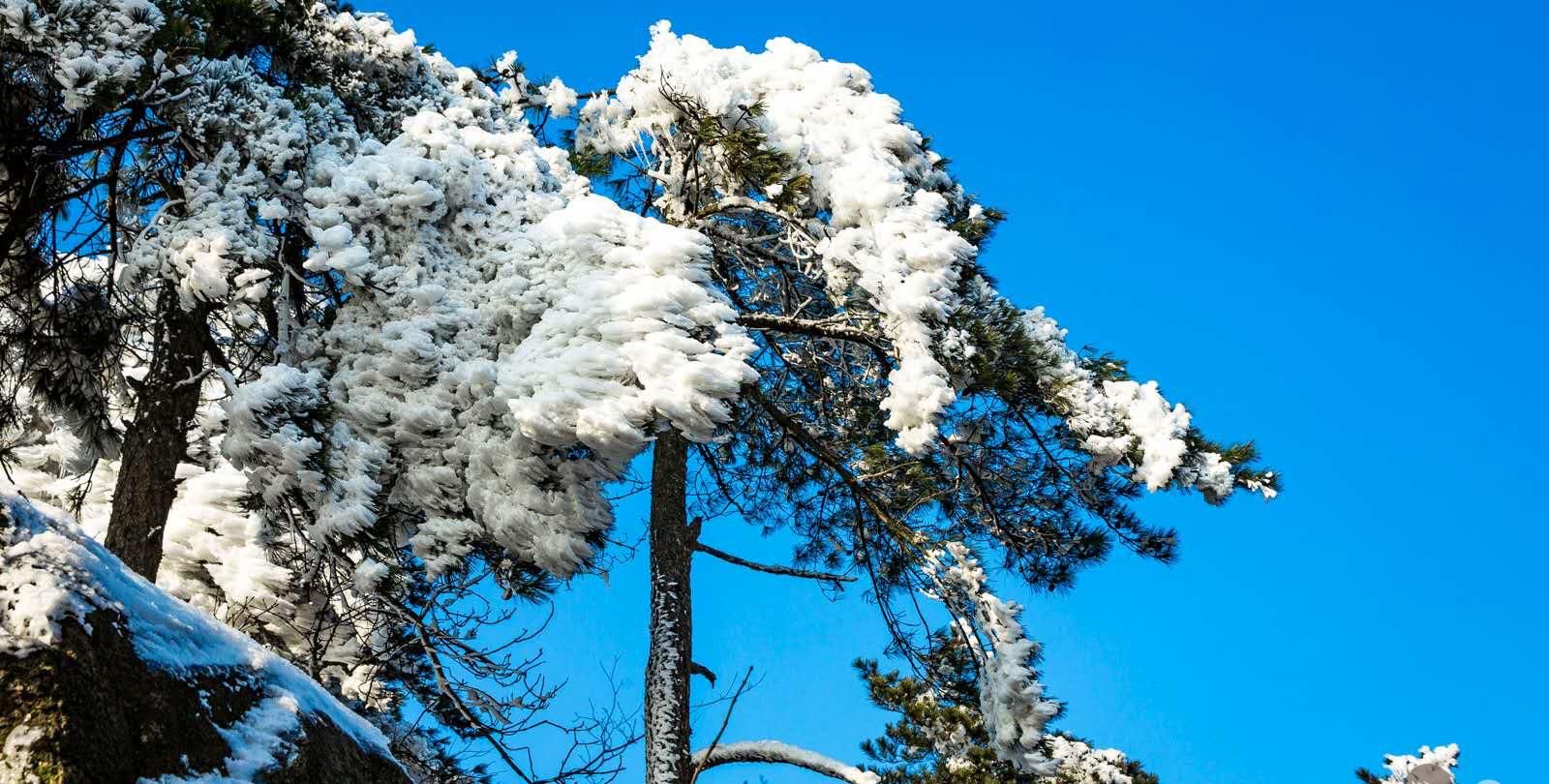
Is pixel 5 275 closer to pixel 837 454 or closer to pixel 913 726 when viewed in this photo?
pixel 837 454

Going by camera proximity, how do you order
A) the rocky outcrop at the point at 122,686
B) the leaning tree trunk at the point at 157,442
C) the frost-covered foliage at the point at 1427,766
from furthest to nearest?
the leaning tree trunk at the point at 157,442
the frost-covered foliage at the point at 1427,766
the rocky outcrop at the point at 122,686

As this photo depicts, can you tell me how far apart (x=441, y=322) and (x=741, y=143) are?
98.6 inches

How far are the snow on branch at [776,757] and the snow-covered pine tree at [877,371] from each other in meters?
0.02

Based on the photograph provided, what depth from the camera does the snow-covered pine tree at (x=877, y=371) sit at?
7809 millimetres

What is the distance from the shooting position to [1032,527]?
9.69m

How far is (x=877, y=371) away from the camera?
32.0 feet

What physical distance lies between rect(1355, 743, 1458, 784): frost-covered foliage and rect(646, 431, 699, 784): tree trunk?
13.4ft

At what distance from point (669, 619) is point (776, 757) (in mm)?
1196

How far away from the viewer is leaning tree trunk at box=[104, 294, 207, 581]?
27.1 ft

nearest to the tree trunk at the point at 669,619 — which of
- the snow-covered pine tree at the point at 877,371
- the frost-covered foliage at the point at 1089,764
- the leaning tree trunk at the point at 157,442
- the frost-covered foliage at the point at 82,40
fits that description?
the snow-covered pine tree at the point at 877,371

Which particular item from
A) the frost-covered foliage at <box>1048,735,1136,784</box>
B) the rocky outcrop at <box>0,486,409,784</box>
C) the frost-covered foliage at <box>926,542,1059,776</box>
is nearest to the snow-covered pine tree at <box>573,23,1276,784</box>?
the frost-covered foliage at <box>926,542,1059,776</box>

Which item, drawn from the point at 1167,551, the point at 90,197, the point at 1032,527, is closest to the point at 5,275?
the point at 90,197

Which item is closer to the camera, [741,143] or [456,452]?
[456,452]

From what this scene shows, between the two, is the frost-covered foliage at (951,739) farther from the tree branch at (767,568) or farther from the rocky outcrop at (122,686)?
the rocky outcrop at (122,686)
